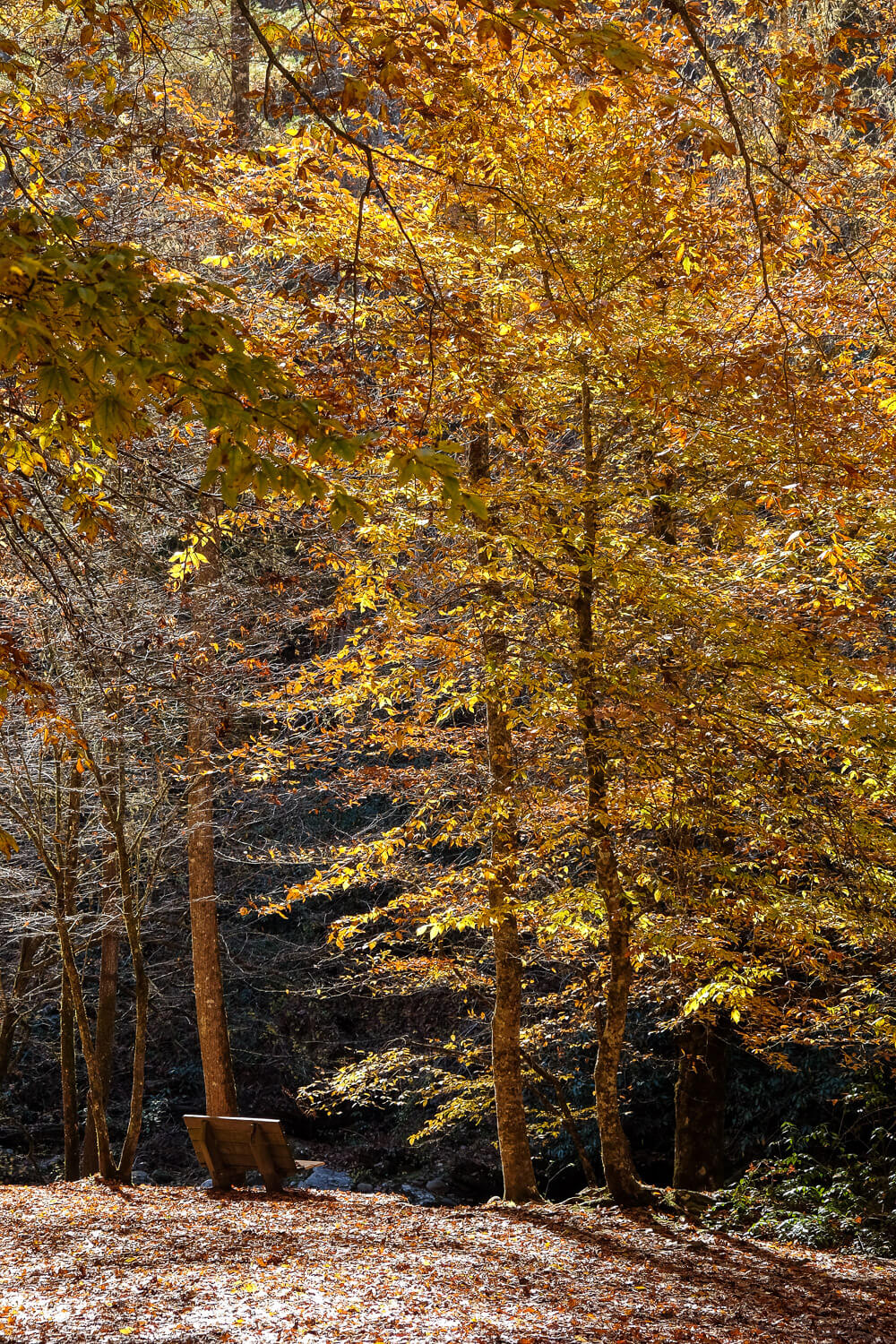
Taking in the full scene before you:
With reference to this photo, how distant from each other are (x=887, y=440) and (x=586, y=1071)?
8.45 metres

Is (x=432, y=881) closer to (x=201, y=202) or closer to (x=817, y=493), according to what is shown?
(x=817, y=493)

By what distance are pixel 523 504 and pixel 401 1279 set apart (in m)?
4.34

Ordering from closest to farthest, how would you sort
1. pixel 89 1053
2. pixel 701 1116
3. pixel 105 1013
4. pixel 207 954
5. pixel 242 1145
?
pixel 242 1145 < pixel 89 1053 < pixel 701 1116 < pixel 207 954 < pixel 105 1013

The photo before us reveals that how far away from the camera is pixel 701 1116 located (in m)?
9.24

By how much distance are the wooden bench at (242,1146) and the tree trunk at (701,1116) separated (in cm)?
346

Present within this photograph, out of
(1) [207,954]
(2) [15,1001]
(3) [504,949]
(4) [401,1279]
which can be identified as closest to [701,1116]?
(3) [504,949]

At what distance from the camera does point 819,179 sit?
24.8ft

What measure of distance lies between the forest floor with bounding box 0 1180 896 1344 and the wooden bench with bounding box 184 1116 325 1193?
22 centimetres

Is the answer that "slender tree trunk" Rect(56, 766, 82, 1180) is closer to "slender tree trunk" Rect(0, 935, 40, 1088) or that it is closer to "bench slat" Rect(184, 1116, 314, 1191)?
"slender tree trunk" Rect(0, 935, 40, 1088)

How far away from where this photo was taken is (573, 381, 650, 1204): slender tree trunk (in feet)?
21.1

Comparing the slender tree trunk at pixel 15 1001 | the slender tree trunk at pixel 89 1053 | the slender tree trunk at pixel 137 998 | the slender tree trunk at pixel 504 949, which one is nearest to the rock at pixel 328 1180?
the slender tree trunk at pixel 15 1001

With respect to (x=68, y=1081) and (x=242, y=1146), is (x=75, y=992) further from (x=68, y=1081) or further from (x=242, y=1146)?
(x=242, y=1146)

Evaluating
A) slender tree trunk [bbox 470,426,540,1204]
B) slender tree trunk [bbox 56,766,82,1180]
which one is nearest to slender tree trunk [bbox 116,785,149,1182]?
slender tree trunk [bbox 56,766,82,1180]

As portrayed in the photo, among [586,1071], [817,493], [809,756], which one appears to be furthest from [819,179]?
[586,1071]
